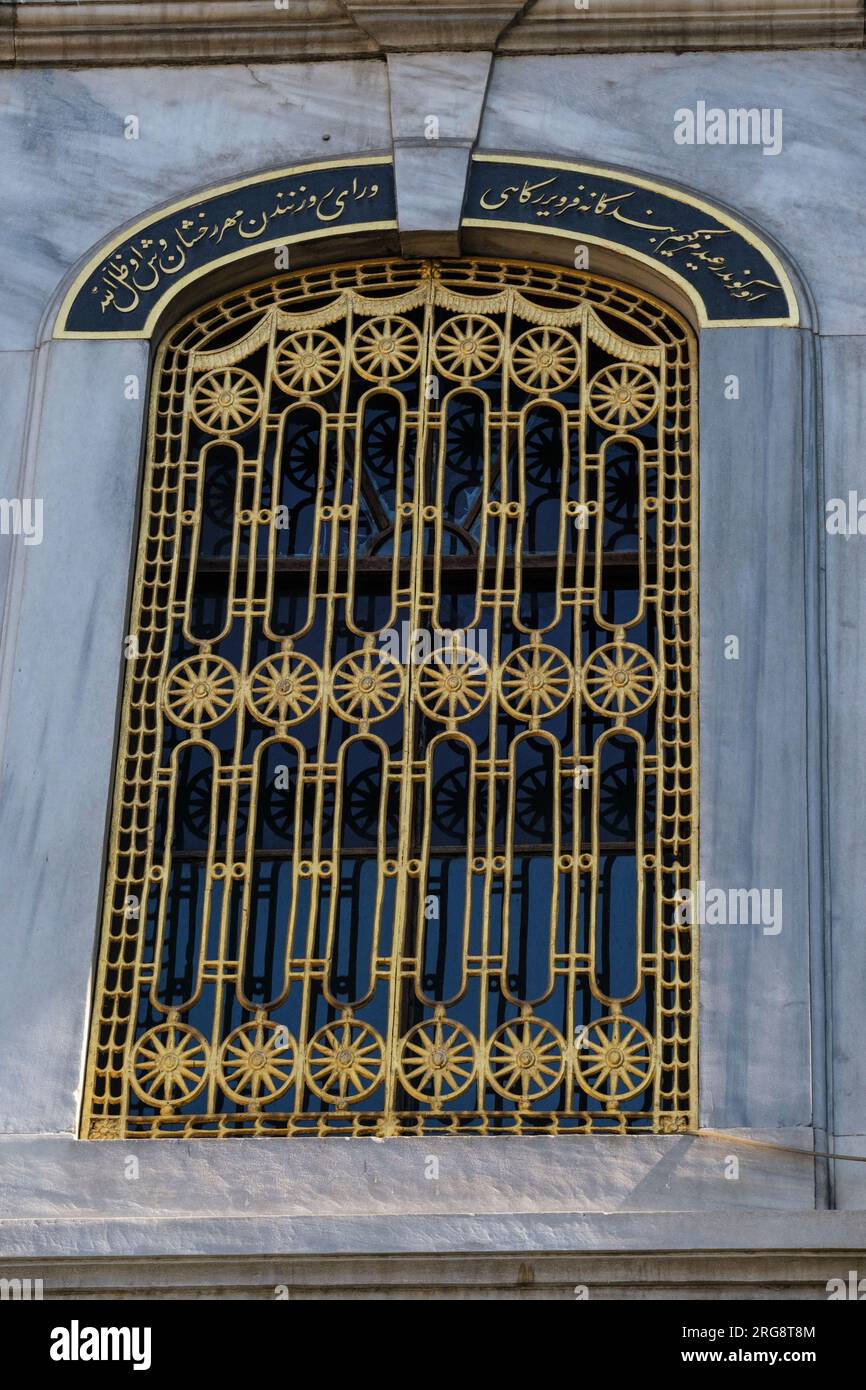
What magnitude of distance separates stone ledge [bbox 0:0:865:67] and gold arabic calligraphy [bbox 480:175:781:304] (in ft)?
2.49

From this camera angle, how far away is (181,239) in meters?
12.1

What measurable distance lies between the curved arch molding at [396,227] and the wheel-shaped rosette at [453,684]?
5.42 feet

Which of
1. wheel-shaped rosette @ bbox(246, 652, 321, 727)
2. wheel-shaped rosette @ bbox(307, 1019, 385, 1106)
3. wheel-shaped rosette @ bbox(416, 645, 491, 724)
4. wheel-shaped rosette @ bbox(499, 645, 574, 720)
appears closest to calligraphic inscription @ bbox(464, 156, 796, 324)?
wheel-shaped rosette @ bbox(499, 645, 574, 720)

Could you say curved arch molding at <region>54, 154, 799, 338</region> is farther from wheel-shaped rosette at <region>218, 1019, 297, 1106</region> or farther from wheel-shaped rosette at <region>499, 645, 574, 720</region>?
wheel-shaped rosette at <region>218, 1019, 297, 1106</region>

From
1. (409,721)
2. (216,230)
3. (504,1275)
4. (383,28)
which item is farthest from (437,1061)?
(383,28)

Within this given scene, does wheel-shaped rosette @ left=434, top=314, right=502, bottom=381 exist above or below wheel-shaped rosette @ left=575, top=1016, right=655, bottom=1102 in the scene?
above

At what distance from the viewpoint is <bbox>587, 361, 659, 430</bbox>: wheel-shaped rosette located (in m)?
11.7

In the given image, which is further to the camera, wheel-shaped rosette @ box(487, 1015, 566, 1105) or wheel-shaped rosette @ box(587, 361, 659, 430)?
wheel-shaped rosette @ box(587, 361, 659, 430)

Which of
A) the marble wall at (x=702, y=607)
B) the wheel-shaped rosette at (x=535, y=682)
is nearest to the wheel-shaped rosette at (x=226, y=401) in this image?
the marble wall at (x=702, y=607)

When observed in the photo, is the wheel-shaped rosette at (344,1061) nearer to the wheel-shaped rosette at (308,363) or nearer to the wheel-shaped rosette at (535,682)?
the wheel-shaped rosette at (535,682)

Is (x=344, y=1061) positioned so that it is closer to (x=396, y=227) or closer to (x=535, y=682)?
(x=535, y=682)

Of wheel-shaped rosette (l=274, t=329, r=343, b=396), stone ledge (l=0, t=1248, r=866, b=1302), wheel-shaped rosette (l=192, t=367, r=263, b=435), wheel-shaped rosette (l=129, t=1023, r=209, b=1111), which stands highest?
wheel-shaped rosette (l=274, t=329, r=343, b=396)

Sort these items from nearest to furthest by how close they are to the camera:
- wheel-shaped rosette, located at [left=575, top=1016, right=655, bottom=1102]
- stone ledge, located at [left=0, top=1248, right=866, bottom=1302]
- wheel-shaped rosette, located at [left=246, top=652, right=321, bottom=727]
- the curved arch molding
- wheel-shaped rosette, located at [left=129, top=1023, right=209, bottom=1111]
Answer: stone ledge, located at [left=0, top=1248, right=866, bottom=1302] → wheel-shaped rosette, located at [left=575, top=1016, right=655, bottom=1102] → wheel-shaped rosette, located at [left=129, top=1023, right=209, bottom=1111] → wheel-shaped rosette, located at [left=246, top=652, right=321, bottom=727] → the curved arch molding
